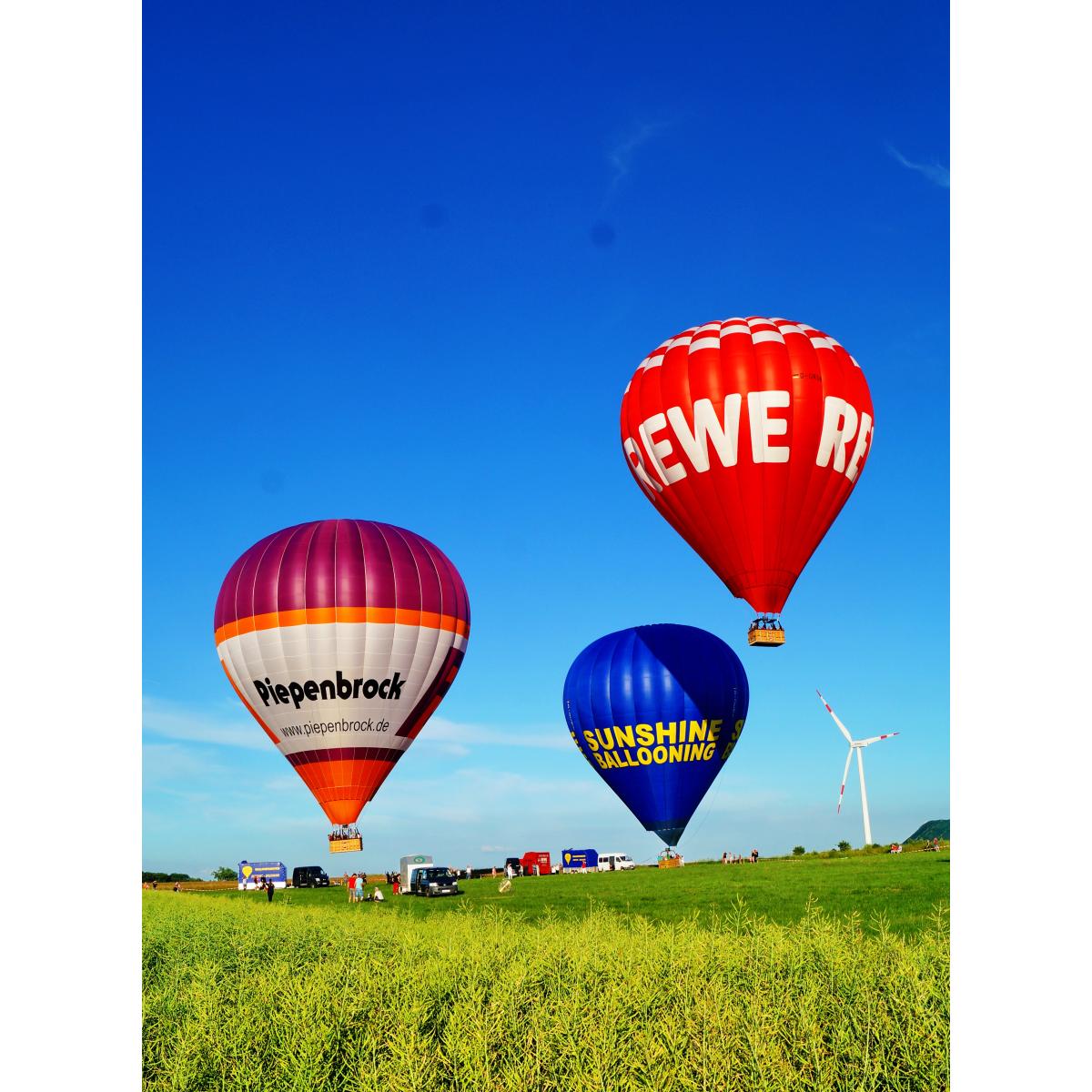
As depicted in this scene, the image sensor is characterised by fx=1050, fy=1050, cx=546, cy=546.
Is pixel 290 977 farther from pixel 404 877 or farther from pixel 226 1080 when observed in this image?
pixel 404 877

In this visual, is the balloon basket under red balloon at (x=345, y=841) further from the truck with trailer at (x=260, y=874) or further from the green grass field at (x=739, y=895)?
the truck with trailer at (x=260, y=874)

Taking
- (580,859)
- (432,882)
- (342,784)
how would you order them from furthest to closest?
1. (580,859)
2. (432,882)
3. (342,784)

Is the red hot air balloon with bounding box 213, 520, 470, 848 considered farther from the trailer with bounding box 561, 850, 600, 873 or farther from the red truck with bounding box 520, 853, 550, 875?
the trailer with bounding box 561, 850, 600, 873

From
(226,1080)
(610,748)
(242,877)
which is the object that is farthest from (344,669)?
(242,877)

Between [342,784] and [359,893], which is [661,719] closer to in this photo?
[359,893]

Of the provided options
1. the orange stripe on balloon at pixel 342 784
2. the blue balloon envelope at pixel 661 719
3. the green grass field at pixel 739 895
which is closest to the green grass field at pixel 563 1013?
the green grass field at pixel 739 895

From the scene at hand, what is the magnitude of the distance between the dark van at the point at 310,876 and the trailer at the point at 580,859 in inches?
837

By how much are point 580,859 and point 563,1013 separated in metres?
74.1

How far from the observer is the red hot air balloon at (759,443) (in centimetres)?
2844

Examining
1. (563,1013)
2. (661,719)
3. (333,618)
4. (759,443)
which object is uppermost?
(759,443)

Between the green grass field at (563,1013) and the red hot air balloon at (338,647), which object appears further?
the red hot air balloon at (338,647)

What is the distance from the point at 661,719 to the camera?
4941 cm

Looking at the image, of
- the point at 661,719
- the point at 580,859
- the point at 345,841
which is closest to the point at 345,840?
the point at 345,841
